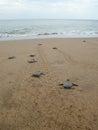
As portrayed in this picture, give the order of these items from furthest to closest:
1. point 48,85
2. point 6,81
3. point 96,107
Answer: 1. point 6,81
2. point 48,85
3. point 96,107

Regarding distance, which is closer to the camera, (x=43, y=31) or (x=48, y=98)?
(x=48, y=98)

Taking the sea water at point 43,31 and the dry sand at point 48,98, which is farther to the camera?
the sea water at point 43,31

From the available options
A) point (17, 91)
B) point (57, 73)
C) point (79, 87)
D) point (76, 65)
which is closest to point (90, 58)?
point (76, 65)

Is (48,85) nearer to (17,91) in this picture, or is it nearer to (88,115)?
(17,91)

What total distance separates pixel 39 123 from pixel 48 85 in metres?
2.03

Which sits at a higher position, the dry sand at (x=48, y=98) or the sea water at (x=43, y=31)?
the dry sand at (x=48, y=98)

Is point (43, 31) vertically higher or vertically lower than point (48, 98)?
lower

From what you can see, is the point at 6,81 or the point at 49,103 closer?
the point at 49,103

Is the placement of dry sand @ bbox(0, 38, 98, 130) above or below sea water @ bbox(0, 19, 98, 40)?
above

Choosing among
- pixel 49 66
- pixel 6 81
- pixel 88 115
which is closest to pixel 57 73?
pixel 49 66

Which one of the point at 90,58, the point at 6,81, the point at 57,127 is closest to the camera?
the point at 57,127

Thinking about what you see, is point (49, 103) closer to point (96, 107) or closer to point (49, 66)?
point (96, 107)

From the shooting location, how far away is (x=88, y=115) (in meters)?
4.18

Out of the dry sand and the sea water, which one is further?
the sea water
